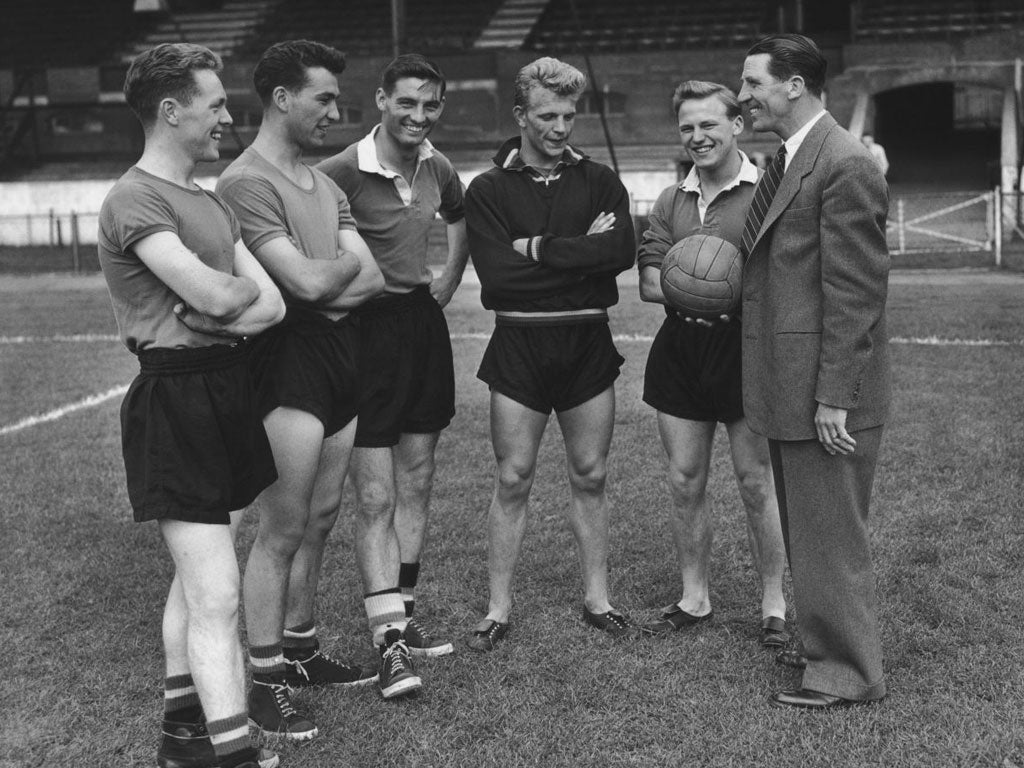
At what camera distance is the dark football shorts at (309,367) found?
4102 mm

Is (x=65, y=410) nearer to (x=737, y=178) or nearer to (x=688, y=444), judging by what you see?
(x=688, y=444)

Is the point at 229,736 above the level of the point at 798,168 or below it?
below

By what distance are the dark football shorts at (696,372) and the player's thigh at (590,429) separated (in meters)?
0.20

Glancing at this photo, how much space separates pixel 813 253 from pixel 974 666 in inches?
65.5

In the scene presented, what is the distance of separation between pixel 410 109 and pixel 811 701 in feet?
8.55

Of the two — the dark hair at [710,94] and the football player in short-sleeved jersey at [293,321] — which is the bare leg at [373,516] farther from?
the dark hair at [710,94]

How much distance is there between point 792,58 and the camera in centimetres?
394

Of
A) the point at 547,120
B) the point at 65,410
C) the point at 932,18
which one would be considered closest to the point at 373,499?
the point at 547,120

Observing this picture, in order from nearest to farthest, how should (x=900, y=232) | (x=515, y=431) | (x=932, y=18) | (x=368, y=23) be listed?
1. (x=515, y=431)
2. (x=900, y=232)
3. (x=932, y=18)
4. (x=368, y=23)

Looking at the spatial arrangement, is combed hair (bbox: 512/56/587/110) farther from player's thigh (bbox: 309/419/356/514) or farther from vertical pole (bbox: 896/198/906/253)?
vertical pole (bbox: 896/198/906/253)

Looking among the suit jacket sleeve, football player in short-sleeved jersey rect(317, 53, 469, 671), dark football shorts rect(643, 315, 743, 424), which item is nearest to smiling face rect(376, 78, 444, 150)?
football player in short-sleeved jersey rect(317, 53, 469, 671)

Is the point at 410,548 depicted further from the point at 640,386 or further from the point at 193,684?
the point at 640,386

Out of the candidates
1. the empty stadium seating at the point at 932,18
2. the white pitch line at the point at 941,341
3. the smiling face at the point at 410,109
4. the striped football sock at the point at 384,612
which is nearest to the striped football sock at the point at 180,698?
the striped football sock at the point at 384,612

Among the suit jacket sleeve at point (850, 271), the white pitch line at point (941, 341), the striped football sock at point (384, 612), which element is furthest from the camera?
the white pitch line at point (941, 341)
